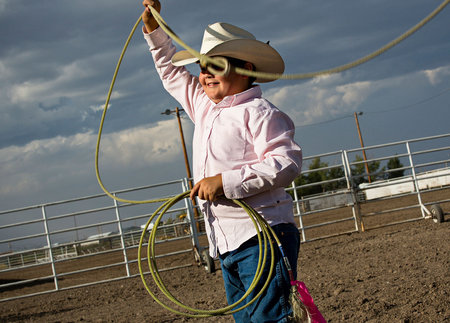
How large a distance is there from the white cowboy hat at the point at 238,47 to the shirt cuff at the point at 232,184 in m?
0.51

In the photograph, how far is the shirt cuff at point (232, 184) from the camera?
1.97 m

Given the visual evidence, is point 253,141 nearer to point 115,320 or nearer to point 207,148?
point 207,148

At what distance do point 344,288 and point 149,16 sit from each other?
319cm

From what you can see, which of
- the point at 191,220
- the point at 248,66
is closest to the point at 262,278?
the point at 248,66

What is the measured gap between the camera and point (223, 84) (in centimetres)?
214

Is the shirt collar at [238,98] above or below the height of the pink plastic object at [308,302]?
above

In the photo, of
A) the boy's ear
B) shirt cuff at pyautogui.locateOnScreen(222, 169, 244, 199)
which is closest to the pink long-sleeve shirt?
shirt cuff at pyautogui.locateOnScreen(222, 169, 244, 199)

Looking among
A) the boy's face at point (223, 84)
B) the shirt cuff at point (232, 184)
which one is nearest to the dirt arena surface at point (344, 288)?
the shirt cuff at point (232, 184)

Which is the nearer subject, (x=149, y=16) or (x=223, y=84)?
(x=223, y=84)

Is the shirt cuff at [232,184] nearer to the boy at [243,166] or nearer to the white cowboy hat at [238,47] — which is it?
the boy at [243,166]

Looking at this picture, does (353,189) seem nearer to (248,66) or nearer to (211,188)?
(248,66)

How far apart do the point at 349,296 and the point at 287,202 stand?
8.24ft

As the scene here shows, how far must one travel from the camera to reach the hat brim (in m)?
2.13

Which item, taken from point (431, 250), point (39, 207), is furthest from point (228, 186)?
point (39, 207)
